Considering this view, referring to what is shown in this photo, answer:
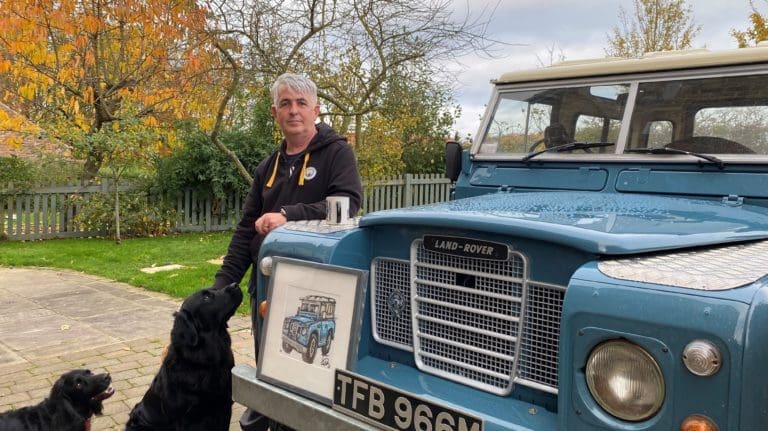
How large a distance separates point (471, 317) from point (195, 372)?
146cm

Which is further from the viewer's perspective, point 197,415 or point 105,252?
point 105,252

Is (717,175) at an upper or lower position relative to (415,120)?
lower

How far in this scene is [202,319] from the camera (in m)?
2.94

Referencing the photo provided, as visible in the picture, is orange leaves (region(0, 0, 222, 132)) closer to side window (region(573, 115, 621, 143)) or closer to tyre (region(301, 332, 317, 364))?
side window (region(573, 115, 621, 143))

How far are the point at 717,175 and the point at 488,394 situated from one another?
1.63 m

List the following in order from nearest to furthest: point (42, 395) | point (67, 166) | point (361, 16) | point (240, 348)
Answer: point (42, 395)
point (240, 348)
point (361, 16)
point (67, 166)

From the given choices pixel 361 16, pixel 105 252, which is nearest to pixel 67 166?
pixel 105 252

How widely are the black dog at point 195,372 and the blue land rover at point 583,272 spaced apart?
0.94 feet

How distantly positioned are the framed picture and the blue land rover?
48 millimetres

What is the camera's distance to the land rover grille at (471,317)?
2.06 m

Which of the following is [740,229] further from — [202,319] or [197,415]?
[197,415]

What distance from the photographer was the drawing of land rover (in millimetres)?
2424

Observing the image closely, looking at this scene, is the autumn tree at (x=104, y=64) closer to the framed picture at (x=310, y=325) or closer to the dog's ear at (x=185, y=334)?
the dog's ear at (x=185, y=334)

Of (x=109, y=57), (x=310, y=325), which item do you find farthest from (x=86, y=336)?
(x=109, y=57)
